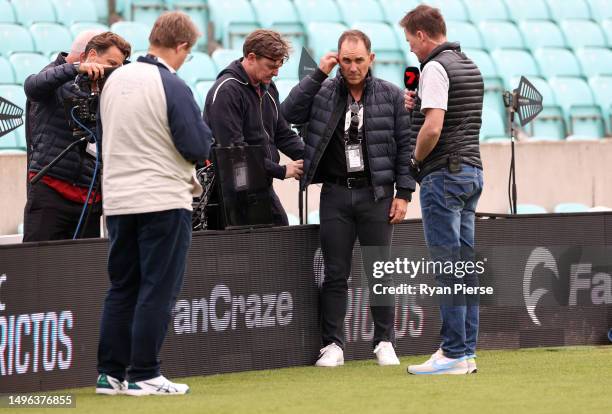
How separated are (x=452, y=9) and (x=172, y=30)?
9.43 meters

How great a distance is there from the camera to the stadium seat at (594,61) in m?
14.2

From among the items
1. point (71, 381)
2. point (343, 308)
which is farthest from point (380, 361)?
point (71, 381)

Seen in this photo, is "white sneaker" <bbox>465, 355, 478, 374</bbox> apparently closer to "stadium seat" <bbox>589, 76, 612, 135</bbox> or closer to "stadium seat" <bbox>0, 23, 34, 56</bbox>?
"stadium seat" <bbox>0, 23, 34, 56</bbox>

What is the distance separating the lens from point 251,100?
6812 millimetres

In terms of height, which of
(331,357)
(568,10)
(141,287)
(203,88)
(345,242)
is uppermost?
(568,10)

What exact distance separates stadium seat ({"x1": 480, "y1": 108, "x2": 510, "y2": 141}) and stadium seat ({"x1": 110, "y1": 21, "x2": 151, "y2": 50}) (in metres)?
3.36

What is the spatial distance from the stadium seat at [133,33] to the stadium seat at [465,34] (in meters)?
3.65

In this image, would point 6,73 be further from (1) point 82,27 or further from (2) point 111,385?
(2) point 111,385

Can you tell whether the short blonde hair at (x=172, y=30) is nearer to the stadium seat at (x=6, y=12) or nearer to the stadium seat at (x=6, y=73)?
the stadium seat at (x=6, y=73)

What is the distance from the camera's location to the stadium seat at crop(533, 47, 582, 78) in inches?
550

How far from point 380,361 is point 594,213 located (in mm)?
1848

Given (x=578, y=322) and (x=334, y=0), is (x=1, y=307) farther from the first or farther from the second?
(x=334, y=0)

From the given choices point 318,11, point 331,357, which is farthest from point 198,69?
point 331,357

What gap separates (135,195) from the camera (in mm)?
5281
